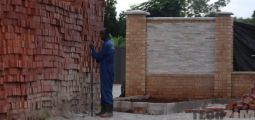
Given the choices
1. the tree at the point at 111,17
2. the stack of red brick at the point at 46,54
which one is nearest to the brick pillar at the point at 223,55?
the stack of red brick at the point at 46,54

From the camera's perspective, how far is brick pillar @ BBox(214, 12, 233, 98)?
1798 cm

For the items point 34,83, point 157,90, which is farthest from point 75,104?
point 157,90

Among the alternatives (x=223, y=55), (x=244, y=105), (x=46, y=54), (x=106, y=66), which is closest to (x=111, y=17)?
(x=223, y=55)

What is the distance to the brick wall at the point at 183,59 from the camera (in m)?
18.0

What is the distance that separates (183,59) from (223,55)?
1.12m

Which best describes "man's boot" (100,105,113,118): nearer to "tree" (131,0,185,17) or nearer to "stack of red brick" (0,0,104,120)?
"stack of red brick" (0,0,104,120)

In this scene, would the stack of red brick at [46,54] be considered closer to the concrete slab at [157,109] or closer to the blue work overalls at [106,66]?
the blue work overalls at [106,66]

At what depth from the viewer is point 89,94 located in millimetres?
12852

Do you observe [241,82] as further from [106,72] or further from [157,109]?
[106,72]

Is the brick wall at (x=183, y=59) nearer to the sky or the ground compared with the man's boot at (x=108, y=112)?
nearer to the sky

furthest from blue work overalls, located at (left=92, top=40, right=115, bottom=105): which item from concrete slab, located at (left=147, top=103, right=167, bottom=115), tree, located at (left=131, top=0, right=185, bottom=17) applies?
tree, located at (left=131, top=0, right=185, bottom=17)

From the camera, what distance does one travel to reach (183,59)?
1823 centimetres

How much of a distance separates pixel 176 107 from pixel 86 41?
3.03 metres

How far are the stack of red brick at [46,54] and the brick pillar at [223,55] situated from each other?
5.51 m
